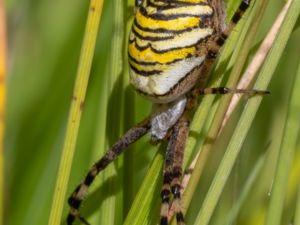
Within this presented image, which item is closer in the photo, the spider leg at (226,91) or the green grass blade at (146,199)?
the spider leg at (226,91)

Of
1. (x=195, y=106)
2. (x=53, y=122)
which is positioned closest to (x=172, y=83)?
(x=195, y=106)

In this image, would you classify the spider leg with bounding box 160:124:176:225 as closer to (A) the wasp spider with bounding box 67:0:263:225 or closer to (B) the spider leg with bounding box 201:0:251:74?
(A) the wasp spider with bounding box 67:0:263:225

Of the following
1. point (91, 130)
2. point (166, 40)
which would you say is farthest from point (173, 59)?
point (91, 130)

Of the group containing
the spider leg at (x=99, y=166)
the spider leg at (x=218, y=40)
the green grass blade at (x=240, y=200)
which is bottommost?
the spider leg at (x=99, y=166)

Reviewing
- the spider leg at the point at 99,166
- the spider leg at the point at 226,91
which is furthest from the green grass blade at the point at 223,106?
the spider leg at the point at 99,166

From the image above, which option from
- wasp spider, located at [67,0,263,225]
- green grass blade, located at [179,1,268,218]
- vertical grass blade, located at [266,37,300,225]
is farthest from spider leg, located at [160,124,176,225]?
vertical grass blade, located at [266,37,300,225]

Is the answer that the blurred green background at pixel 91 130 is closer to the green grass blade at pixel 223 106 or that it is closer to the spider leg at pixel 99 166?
the spider leg at pixel 99 166

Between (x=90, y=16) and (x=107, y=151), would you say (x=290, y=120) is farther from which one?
(x=107, y=151)

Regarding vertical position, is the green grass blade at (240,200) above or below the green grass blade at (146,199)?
above
